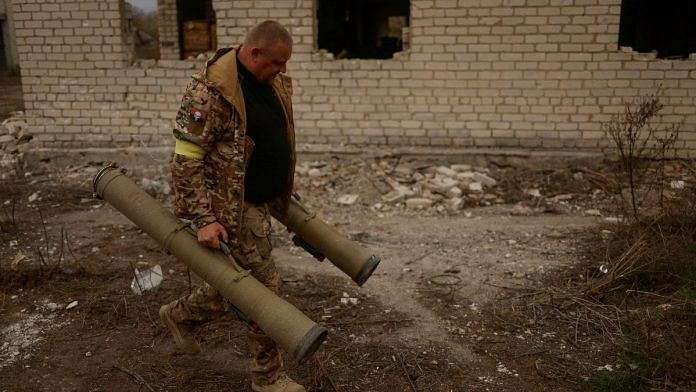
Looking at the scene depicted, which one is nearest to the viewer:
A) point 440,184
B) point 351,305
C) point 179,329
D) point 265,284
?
point 265,284

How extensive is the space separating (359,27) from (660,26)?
21.2 feet

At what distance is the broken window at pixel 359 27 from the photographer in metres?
10.9

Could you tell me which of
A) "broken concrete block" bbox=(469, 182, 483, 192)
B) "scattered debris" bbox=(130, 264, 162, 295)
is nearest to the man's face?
"scattered debris" bbox=(130, 264, 162, 295)

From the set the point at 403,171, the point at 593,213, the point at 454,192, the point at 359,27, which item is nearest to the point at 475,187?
Result: the point at 454,192

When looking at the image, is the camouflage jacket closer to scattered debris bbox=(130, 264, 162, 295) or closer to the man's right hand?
the man's right hand

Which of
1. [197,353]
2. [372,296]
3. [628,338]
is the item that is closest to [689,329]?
[628,338]

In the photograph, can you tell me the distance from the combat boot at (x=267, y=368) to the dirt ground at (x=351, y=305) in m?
0.22

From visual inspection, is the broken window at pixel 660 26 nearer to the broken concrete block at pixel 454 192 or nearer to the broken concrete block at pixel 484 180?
the broken concrete block at pixel 484 180

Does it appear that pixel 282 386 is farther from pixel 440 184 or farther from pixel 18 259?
pixel 440 184

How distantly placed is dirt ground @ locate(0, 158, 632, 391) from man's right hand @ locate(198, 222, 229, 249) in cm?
94

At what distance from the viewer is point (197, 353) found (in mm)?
3090

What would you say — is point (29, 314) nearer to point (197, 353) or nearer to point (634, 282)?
point (197, 353)

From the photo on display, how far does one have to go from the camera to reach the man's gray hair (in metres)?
2.48

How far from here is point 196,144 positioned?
2449 mm
